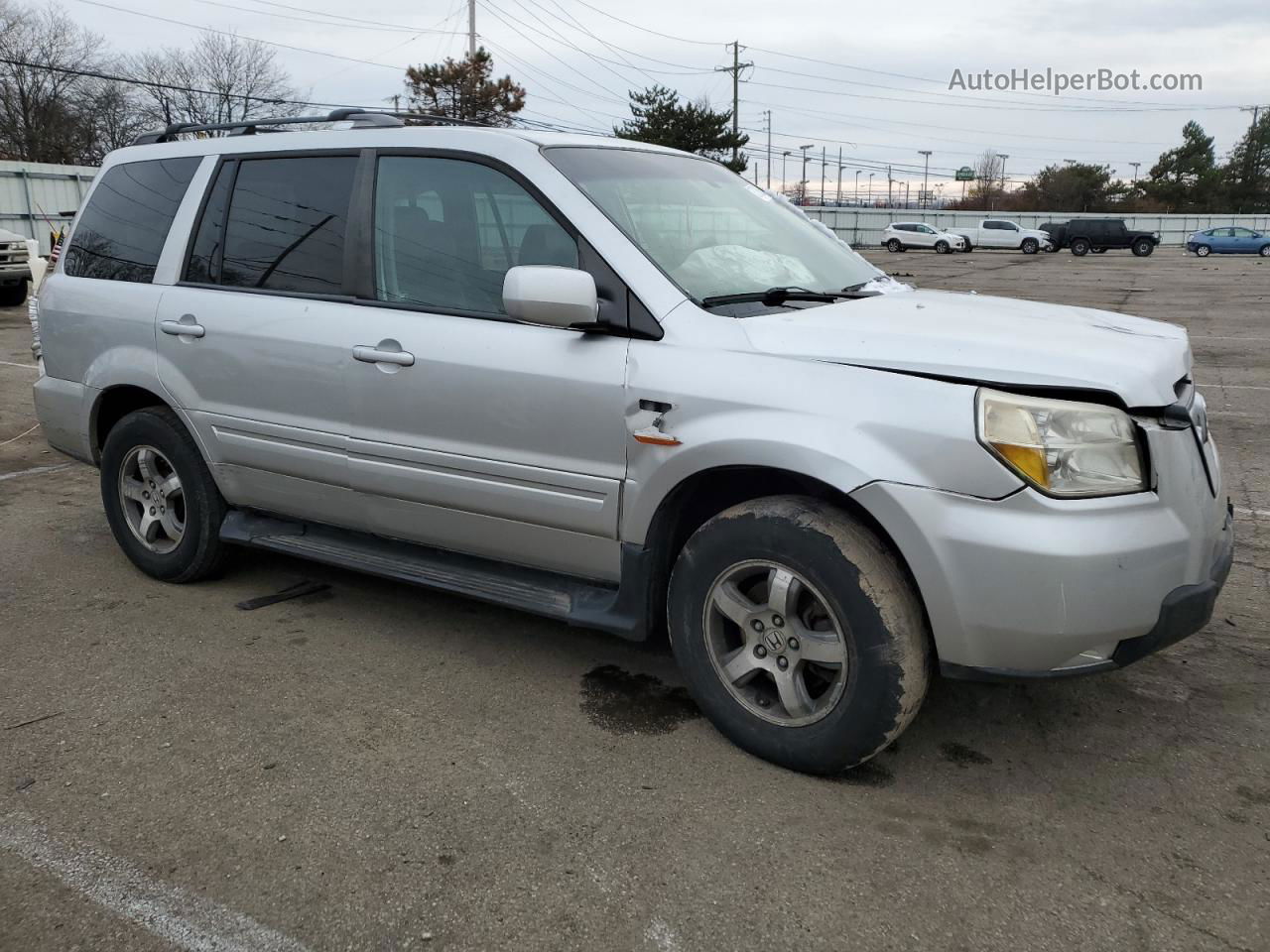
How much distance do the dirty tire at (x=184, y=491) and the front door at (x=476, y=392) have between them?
0.96 metres

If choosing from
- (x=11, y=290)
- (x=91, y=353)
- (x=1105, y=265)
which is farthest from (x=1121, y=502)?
(x=1105, y=265)

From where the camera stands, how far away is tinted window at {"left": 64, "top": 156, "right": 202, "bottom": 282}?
→ 4402 millimetres

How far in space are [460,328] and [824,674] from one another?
162 cm

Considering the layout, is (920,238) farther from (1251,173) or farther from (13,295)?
(1251,173)

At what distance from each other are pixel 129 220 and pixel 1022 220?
60.9 m

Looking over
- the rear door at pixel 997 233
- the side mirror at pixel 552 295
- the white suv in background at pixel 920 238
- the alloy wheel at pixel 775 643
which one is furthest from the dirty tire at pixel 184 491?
the rear door at pixel 997 233

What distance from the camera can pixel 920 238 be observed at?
47.8 m

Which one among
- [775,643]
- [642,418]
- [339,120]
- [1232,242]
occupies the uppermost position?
[1232,242]

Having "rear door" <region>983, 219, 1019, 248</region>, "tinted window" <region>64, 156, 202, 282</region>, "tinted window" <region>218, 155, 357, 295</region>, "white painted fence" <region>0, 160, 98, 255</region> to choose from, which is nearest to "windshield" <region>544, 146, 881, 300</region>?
"tinted window" <region>218, 155, 357, 295</region>

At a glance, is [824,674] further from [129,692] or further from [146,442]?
[146,442]

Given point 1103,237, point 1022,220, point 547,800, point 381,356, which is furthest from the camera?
point 1022,220

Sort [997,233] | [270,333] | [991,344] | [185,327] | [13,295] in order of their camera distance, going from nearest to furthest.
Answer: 1. [991,344]
2. [270,333]
3. [185,327]
4. [13,295]
5. [997,233]

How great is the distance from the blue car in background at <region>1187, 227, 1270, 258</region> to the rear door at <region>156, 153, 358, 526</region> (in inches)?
1932

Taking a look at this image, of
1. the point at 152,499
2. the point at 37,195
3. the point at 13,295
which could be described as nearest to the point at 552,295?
the point at 152,499
